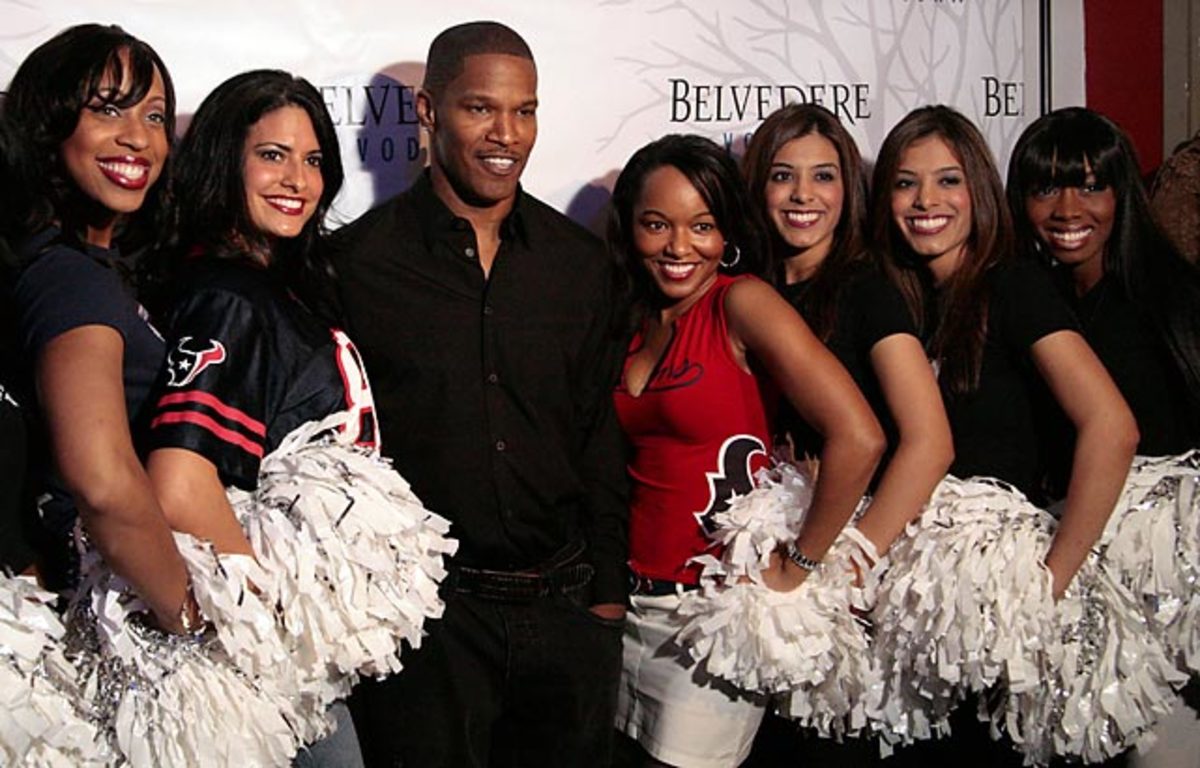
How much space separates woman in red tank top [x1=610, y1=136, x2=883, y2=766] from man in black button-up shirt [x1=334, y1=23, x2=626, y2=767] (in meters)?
0.10

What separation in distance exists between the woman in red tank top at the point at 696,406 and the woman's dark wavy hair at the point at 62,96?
3.88ft

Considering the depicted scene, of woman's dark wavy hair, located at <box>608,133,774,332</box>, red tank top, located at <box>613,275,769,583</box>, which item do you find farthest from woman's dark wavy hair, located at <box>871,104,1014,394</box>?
red tank top, located at <box>613,275,769,583</box>

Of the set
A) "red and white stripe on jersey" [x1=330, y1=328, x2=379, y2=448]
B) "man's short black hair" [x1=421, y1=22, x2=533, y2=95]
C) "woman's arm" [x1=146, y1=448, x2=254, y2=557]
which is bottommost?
"woman's arm" [x1=146, y1=448, x2=254, y2=557]

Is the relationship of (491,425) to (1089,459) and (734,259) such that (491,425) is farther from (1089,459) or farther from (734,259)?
(1089,459)

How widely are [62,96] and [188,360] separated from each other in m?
0.55

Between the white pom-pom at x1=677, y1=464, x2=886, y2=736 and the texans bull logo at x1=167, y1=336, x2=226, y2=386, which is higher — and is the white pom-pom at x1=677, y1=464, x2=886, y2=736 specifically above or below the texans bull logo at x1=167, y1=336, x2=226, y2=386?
below

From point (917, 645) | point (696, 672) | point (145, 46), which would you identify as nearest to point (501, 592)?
point (696, 672)

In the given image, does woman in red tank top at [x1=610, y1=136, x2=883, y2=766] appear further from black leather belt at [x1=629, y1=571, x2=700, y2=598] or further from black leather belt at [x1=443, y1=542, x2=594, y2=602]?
black leather belt at [x1=443, y1=542, x2=594, y2=602]

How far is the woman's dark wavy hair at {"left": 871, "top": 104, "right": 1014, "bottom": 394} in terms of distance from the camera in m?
3.17

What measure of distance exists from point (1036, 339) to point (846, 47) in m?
1.28

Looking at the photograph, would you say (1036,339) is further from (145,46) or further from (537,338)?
(145,46)

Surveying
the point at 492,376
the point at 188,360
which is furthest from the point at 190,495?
the point at 492,376

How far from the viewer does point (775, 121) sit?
3.43 metres

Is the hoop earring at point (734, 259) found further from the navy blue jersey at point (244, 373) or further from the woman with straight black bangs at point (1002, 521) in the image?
the navy blue jersey at point (244, 373)
